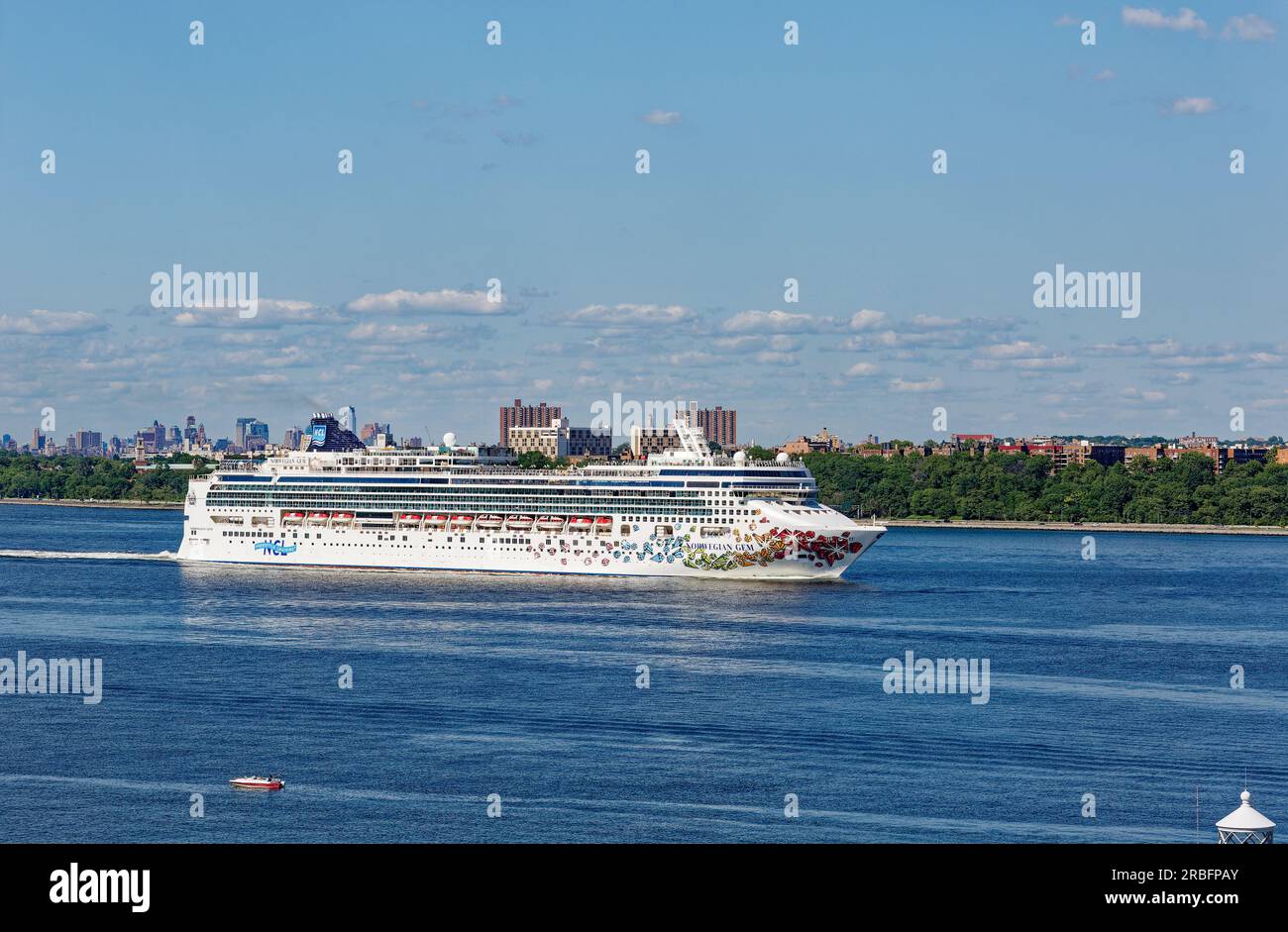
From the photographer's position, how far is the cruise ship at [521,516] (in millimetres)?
62125

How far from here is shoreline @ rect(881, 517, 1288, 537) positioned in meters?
127

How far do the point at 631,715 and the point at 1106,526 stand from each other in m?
107

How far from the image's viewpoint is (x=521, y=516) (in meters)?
67.8

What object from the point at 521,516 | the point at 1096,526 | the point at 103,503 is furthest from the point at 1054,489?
the point at 103,503

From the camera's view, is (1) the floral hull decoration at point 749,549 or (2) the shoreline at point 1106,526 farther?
(2) the shoreline at point 1106,526

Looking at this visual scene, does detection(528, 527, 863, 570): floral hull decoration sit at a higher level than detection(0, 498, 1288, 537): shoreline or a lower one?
higher

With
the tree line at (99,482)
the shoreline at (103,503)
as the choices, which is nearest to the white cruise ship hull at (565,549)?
the shoreline at (103,503)

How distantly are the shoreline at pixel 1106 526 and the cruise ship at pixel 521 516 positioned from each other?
6734 cm

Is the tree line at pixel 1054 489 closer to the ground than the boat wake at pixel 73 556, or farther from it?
farther from it

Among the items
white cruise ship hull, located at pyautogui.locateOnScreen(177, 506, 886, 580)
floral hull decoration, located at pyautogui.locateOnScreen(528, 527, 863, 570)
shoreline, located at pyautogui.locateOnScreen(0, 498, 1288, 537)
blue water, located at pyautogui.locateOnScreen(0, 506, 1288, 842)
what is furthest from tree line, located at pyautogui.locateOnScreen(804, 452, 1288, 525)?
blue water, located at pyautogui.locateOnScreen(0, 506, 1288, 842)

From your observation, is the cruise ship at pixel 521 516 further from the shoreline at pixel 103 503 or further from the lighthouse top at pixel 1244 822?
the shoreline at pixel 103 503

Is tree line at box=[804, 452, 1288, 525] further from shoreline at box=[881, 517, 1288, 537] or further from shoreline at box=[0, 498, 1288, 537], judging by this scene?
shoreline at box=[881, 517, 1288, 537]

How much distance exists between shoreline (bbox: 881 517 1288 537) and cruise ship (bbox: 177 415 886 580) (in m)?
67.3

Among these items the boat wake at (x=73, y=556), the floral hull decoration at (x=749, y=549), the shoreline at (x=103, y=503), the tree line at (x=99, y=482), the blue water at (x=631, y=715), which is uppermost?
the tree line at (x=99, y=482)
